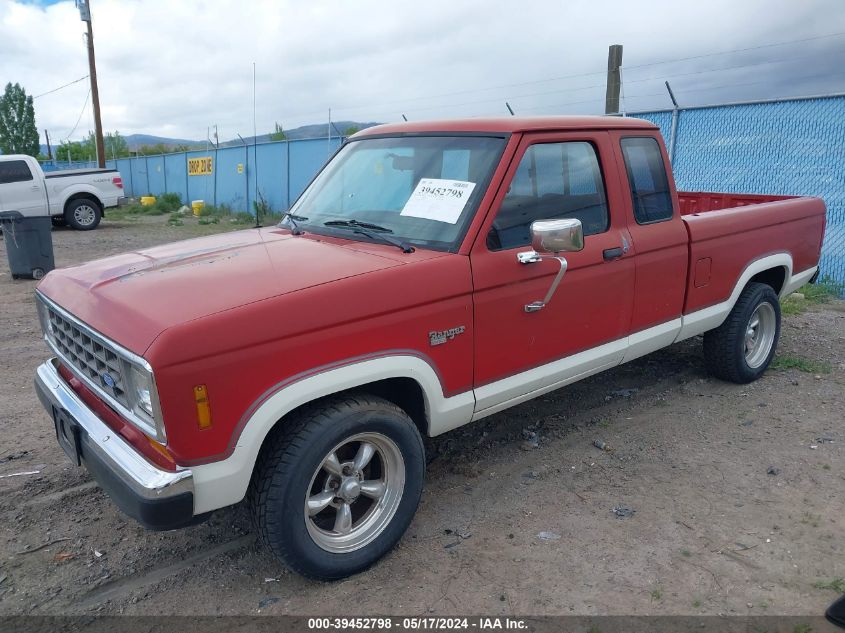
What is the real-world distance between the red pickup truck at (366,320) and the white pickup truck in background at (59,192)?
13538mm

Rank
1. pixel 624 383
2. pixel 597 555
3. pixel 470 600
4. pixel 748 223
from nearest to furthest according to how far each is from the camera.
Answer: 1. pixel 470 600
2. pixel 597 555
3. pixel 748 223
4. pixel 624 383

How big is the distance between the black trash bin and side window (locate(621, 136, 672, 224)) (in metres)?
8.73

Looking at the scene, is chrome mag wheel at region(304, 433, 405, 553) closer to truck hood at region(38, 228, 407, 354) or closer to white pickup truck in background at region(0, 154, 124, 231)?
truck hood at region(38, 228, 407, 354)

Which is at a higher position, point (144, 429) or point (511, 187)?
point (511, 187)

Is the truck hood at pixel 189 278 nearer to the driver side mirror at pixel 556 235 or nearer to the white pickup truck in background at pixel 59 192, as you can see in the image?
the driver side mirror at pixel 556 235

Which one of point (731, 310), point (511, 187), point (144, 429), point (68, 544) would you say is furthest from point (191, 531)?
point (731, 310)

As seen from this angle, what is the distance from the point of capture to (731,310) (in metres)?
5.03

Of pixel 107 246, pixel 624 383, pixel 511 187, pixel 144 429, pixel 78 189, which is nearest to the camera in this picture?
pixel 144 429

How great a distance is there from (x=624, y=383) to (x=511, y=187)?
8.79 ft

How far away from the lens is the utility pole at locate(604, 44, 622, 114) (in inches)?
400

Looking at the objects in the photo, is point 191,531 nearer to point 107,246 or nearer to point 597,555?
point 597,555

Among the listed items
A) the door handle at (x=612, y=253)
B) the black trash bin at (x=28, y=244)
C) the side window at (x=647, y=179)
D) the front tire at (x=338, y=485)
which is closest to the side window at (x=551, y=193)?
the door handle at (x=612, y=253)

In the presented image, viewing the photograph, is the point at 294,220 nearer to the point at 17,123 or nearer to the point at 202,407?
the point at 202,407

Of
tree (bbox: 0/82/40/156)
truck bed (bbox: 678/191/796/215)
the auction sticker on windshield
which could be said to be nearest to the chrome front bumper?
the auction sticker on windshield
